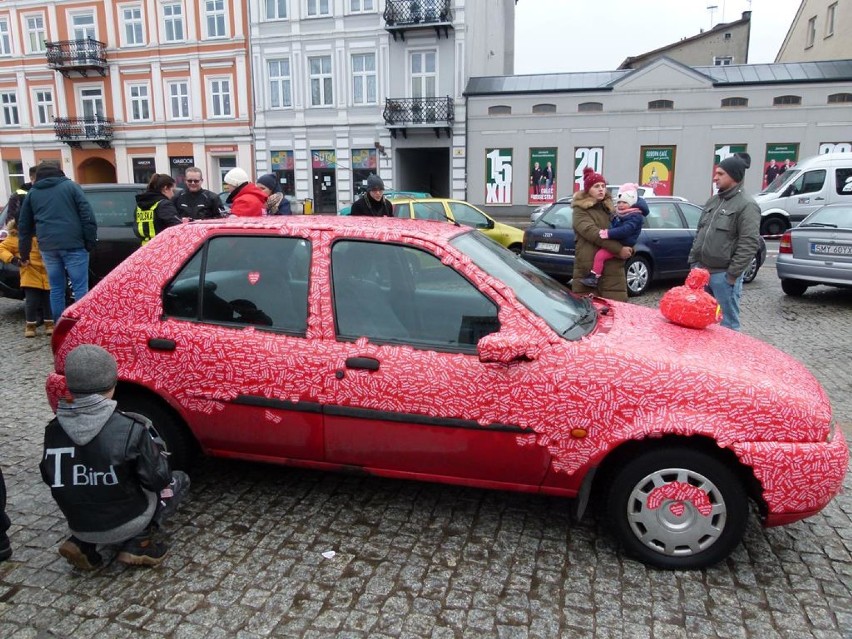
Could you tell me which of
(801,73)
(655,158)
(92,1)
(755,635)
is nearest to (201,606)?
(755,635)

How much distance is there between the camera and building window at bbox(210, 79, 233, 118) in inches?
1214

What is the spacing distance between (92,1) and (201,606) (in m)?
36.9

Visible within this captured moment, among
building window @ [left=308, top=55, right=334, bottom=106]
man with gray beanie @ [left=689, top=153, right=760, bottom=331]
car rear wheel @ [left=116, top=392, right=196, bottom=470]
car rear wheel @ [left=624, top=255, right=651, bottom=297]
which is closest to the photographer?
car rear wheel @ [left=116, top=392, right=196, bottom=470]

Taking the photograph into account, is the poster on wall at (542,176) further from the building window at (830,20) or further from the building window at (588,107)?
the building window at (830,20)

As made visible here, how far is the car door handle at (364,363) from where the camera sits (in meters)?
3.20

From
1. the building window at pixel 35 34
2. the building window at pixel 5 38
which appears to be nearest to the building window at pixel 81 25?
the building window at pixel 35 34

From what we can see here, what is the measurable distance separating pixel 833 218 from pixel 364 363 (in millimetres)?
9245

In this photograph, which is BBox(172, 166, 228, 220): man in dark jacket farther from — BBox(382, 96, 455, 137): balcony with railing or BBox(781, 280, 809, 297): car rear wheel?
BBox(382, 96, 455, 137): balcony with railing

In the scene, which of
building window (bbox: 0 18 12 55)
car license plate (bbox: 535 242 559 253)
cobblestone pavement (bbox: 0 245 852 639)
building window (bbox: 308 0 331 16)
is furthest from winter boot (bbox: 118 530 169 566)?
building window (bbox: 0 18 12 55)

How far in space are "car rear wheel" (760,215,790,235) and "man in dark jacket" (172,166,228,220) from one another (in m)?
16.6

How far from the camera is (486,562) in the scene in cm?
316

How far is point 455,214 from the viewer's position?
42.6ft

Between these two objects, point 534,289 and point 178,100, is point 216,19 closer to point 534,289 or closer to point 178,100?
point 178,100

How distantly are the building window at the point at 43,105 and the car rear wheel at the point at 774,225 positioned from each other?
1329 inches
